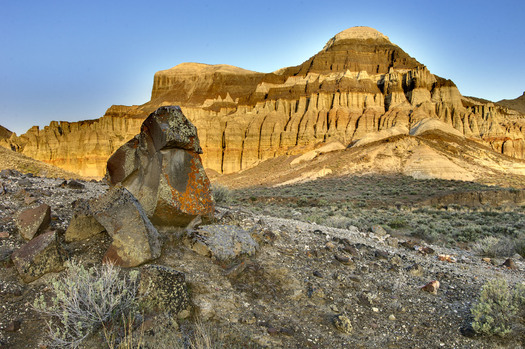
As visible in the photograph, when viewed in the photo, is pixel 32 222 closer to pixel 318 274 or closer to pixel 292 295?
pixel 292 295

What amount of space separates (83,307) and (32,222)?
1658 millimetres

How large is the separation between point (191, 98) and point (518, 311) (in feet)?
364

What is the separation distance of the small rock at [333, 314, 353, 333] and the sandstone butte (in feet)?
201

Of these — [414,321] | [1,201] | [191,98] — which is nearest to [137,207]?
[1,201]

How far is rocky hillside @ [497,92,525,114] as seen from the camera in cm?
10199

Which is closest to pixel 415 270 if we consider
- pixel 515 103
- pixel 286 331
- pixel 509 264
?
pixel 509 264

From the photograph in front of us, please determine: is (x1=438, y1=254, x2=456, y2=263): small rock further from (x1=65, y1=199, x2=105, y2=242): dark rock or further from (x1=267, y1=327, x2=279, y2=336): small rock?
(x1=65, y1=199, x2=105, y2=242): dark rock

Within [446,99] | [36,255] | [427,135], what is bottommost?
[36,255]

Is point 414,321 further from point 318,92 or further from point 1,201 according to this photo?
point 318,92

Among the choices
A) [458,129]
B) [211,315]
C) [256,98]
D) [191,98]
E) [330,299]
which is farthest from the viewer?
[191,98]

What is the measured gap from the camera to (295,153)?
214 ft

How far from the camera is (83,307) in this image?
3.11 meters

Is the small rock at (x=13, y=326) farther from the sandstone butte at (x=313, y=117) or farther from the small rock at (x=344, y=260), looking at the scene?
the sandstone butte at (x=313, y=117)

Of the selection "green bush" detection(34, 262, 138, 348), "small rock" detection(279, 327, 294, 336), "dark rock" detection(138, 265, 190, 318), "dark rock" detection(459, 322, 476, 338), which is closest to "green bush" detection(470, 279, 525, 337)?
"dark rock" detection(459, 322, 476, 338)
